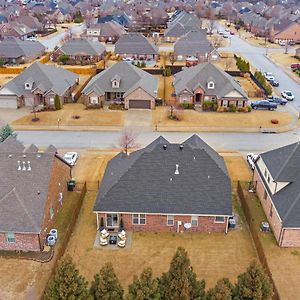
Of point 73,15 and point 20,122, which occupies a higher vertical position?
point 20,122

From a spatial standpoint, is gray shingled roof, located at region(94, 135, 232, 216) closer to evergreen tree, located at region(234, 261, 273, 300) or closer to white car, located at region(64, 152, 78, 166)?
evergreen tree, located at region(234, 261, 273, 300)

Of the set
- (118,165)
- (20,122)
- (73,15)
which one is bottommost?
(73,15)

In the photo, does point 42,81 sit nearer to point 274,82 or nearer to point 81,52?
point 81,52

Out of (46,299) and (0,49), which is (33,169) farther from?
(0,49)

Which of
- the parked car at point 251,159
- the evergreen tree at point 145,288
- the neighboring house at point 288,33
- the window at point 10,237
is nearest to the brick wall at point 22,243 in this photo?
the window at point 10,237

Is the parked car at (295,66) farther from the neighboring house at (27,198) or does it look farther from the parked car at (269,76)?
the neighboring house at (27,198)

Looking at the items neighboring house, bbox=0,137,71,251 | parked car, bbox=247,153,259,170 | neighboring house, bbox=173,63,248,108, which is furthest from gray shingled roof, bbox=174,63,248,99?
neighboring house, bbox=0,137,71,251

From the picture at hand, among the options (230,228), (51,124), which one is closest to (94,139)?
(51,124)
